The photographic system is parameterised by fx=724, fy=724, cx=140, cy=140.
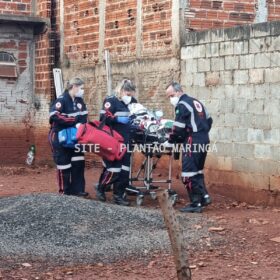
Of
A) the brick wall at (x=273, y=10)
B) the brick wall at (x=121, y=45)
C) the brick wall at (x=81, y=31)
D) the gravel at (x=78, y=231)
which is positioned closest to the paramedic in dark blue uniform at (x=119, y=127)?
the gravel at (x=78, y=231)

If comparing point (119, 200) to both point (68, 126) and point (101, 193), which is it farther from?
point (68, 126)

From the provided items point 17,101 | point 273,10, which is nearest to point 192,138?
point 273,10

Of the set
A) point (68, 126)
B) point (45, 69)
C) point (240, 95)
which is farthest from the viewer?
point (45, 69)

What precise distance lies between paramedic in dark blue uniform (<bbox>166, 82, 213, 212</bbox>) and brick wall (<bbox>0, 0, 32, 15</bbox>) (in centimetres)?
727

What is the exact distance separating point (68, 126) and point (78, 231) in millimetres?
2754

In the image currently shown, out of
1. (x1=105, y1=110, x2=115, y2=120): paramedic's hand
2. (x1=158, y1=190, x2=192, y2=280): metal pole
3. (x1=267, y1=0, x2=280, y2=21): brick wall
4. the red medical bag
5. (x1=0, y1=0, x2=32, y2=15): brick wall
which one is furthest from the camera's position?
(x1=0, y1=0, x2=32, y2=15): brick wall

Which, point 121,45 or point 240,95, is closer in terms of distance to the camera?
point 240,95

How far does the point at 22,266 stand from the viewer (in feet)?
24.0

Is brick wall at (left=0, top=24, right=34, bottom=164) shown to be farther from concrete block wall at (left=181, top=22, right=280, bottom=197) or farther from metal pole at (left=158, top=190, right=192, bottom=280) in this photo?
metal pole at (left=158, top=190, right=192, bottom=280)

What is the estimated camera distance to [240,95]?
11086mm

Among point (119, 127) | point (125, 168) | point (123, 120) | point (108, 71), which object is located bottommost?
point (125, 168)

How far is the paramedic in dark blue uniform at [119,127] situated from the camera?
416 inches

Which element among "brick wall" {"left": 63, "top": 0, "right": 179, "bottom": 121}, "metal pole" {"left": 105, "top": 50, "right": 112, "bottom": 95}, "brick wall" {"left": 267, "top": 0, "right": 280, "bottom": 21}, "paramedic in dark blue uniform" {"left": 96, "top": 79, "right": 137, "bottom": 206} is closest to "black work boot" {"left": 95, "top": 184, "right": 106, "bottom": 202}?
"paramedic in dark blue uniform" {"left": 96, "top": 79, "right": 137, "bottom": 206}

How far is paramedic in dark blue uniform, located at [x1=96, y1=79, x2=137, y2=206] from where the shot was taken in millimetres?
10562
